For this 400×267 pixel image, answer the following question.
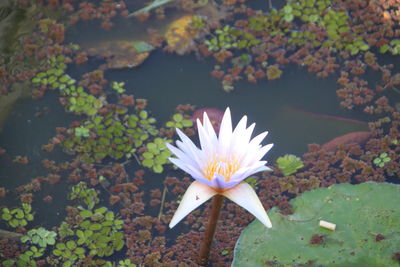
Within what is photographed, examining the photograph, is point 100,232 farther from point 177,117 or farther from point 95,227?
point 177,117

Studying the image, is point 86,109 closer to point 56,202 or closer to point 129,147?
point 129,147

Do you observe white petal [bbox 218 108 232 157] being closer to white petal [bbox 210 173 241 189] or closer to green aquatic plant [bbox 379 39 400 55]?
white petal [bbox 210 173 241 189]

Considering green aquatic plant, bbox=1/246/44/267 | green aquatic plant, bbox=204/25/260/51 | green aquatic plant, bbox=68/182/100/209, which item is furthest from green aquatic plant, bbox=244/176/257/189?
green aquatic plant, bbox=1/246/44/267

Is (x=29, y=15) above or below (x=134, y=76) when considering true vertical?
above

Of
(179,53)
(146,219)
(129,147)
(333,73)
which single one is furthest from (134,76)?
(333,73)

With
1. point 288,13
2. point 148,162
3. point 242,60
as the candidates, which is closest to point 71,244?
point 148,162
